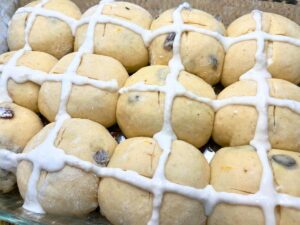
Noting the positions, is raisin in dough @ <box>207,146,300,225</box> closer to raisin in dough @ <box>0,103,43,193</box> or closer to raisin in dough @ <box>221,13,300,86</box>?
raisin in dough @ <box>221,13,300,86</box>

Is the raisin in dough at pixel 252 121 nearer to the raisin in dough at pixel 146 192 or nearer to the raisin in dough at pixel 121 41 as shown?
the raisin in dough at pixel 146 192

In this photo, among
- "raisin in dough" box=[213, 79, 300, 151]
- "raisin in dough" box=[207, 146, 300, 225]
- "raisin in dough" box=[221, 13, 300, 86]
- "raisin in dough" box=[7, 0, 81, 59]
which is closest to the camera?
"raisin in dough" box=[207, 146, 300, 225]

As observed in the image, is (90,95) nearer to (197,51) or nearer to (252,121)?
(197,51)

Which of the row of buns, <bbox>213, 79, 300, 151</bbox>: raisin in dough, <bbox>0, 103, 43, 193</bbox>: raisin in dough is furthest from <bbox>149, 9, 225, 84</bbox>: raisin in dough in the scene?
<bbox>0, 103, 43, 193</bbox>: raisin in dough

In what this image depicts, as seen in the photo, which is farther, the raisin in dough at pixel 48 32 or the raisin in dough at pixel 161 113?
the raisin in dough at pixel 48 32

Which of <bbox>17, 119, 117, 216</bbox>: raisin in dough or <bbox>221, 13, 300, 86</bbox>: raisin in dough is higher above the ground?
<bbox>221, 13, 300, 86</bbox>: raisin in dough

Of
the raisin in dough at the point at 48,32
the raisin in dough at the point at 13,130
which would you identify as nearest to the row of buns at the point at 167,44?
the raisin in dough at the point at 48,32

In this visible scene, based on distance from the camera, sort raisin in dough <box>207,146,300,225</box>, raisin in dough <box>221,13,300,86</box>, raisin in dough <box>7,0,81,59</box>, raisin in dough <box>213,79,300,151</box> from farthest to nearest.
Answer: raisin in dough <box>7,0,81,59</box> → raisin in dough <box>221,13,300,86</box> → raisin in dough <box>213,79,300,151</box> → raisin in dough <box>207,146,300,225</box>
